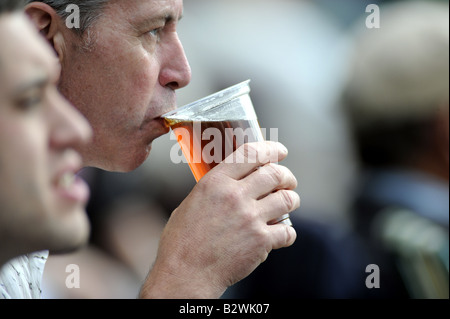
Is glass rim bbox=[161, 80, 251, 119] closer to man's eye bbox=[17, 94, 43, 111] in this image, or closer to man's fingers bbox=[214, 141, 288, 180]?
man's fingers bbox=[214, 141, 288, 180]

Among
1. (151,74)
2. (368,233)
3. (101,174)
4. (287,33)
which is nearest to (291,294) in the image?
(368,233)

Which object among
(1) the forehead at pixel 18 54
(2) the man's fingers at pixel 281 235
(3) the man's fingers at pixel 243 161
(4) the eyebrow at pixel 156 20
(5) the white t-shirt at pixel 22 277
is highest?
(4) the eyebrow at pixel 156 20

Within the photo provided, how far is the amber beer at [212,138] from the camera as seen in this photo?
1881 mm

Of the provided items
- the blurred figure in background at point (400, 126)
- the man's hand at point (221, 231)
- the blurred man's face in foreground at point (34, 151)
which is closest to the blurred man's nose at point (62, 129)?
the blurred man's face in foreground at point (34, 151)

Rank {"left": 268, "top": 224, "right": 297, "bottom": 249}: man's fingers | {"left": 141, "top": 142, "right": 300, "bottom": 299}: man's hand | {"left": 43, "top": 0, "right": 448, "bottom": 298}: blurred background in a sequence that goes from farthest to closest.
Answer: {"left": 43, "top": 0, "right": 448, "bottom": 298}: blurred background < {"left": 268, "top": 224, "right": 297, "bottom": 249}: man's fingers < {"left": 141, "top": 142, "right": 300, "bottom": 299}: man's hand

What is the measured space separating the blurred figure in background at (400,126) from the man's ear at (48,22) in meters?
1.65

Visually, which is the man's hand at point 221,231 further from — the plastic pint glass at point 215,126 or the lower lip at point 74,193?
the lower lip at point 74,193

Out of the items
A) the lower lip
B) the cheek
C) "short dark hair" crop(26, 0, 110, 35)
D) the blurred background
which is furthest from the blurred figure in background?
the cheek

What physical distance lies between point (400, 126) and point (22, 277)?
192 centimetres

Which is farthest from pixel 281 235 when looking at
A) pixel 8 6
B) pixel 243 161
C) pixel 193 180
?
pixel 193 180

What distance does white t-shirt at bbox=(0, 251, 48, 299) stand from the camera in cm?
188

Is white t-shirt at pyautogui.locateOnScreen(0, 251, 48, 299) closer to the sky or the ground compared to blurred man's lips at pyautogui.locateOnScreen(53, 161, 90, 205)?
closer to the ground

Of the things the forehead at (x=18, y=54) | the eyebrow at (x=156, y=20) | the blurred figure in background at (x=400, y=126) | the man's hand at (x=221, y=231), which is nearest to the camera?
the forehead at (x=18, y=54)

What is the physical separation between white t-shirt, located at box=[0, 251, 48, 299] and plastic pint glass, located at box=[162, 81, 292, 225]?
Answer: 24.0 inches
